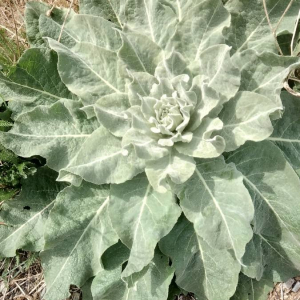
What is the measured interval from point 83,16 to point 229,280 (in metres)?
1.78

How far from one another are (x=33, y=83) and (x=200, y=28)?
1120 mm

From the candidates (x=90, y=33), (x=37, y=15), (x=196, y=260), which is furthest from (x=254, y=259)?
(x=37, y=15)

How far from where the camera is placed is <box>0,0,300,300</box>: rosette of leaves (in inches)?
77.7

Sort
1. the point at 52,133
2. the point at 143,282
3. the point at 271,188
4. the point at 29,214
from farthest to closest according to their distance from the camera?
1. the point at 29,214
2. the point at 143,282
3. the point at 52,133
4. the point at 271,188

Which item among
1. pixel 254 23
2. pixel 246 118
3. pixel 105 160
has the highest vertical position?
pixel 254 23

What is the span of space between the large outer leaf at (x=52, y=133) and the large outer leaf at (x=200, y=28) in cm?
67

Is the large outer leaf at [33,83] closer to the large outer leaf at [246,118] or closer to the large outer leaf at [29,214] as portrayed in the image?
the large outer leaf at [29,214]

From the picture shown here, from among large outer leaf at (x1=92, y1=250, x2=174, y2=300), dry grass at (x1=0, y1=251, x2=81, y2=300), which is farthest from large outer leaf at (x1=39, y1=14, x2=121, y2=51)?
dry grass at (x1=0, y1=251, x2=81, y2=300)

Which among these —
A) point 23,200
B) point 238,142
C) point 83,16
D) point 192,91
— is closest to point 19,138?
point 23,200

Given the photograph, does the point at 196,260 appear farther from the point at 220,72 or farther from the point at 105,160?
the point at 220,72

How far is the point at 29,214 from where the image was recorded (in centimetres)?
267

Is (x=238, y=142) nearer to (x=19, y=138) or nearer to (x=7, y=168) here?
(x=19, y=138)

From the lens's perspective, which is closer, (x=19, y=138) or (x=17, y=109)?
(x=19, y=138)

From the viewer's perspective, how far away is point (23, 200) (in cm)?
268
